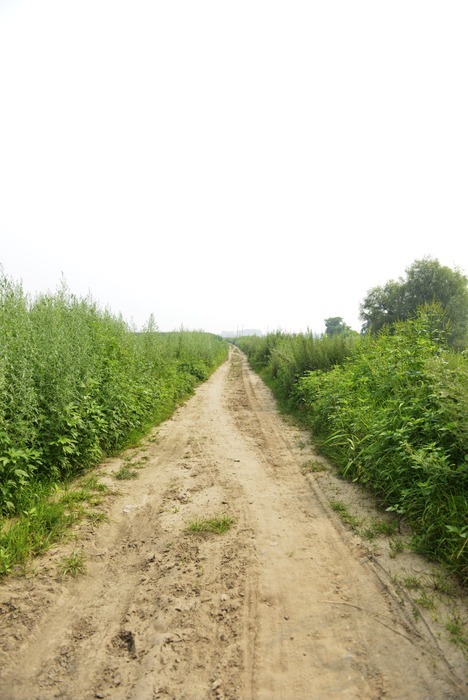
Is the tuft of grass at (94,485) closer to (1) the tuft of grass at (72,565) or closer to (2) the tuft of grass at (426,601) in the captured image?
(1) the tuft of grass at (72,565)

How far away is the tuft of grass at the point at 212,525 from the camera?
3.96 m

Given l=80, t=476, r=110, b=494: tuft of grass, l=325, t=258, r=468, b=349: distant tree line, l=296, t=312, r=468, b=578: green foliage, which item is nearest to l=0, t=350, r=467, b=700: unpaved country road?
l=80, t=476, r=110, b=494: tuft of grass

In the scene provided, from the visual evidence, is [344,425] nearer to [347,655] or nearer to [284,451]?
[284,451]

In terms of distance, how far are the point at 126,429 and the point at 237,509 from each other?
11.3 feet

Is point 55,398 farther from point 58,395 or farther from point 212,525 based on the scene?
point 212,525

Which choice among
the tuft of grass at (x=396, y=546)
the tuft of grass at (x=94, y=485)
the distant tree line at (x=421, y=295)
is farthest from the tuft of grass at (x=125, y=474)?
the distant tree line at (x=421, y=295)

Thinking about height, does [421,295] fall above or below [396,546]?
above

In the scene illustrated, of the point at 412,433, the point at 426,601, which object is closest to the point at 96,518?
the point at 426,601

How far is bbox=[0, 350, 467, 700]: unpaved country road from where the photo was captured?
2.22m

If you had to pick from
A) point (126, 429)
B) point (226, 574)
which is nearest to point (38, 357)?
point (126, 429)

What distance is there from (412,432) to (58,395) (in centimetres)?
475

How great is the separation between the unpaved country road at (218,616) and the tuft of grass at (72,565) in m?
0.06

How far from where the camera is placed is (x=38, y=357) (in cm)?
541

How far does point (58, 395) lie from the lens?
16.9 feet
